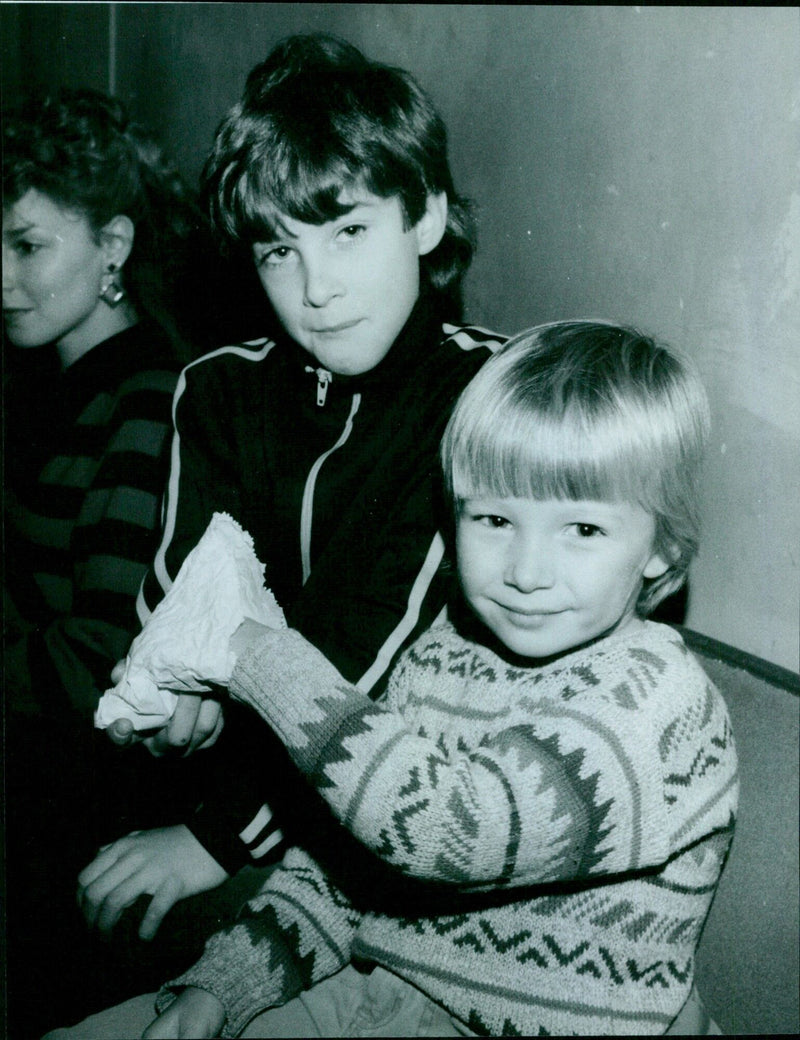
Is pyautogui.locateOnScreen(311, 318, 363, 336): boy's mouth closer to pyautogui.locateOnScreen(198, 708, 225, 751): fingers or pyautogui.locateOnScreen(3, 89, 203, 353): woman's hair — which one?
pyautogui.locateOnScreen(198, 708, 225, 751): fingers

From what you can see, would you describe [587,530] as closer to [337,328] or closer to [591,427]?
[591,427]

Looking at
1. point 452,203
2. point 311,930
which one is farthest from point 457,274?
point 311,930

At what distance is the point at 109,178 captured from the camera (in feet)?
4.22

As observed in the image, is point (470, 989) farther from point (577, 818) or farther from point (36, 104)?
point (36, 104)

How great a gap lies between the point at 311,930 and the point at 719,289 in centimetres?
61

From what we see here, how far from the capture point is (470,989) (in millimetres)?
678

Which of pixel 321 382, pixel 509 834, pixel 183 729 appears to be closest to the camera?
pixel 509 834

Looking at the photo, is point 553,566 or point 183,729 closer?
point 553,566

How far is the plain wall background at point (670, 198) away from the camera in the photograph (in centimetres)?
66

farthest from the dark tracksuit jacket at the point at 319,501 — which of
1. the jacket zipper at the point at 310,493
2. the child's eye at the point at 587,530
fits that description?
the child's eye at the point at 587,530

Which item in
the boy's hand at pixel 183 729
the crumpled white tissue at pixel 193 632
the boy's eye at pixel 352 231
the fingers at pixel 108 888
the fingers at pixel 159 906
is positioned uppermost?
the boy's eye at pixel 352 231

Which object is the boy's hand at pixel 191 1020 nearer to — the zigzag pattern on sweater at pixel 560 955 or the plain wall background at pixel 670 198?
the zigzag pattern on sweater at pixel 560 955

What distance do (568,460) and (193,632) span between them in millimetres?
319

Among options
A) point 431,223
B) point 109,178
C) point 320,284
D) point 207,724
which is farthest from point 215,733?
point 109,178
